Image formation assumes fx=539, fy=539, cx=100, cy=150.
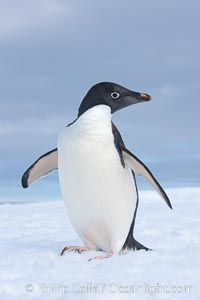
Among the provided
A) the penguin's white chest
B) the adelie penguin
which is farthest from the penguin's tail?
the penguin's white chest

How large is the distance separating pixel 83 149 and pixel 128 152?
38 centimetres

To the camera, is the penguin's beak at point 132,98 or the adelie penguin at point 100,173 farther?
the penguin's beak at point 132,98

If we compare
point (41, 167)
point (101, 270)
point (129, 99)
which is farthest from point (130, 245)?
point (129, 99)

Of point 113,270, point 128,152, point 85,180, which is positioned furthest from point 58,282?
point 128,152

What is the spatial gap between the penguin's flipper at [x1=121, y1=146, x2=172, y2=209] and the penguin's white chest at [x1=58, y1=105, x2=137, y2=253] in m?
0.09

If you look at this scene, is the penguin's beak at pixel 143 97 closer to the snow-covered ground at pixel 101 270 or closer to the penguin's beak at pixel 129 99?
the penguin's beak at pixel 129 99

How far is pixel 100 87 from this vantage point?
165 inches

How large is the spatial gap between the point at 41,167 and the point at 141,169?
2.99ft

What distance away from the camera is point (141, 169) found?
4273 mm

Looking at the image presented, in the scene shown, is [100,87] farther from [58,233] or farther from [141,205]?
[141,205]

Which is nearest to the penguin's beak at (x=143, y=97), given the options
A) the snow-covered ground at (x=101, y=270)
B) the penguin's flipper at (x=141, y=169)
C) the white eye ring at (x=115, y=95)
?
the white eye ring at (x=115, y=95)

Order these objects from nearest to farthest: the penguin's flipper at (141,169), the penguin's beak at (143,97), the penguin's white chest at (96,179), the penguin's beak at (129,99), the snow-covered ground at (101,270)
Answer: the snow-covered ground at (101,270) → the penguin's white chest at (96,179) → the penguin's flipper at (141,169) → the penguin's beak at (129,99) → the penguin's beak at (143,97)

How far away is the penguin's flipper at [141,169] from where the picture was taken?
4160 millimetres

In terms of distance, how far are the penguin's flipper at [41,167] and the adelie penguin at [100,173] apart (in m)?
0.38
